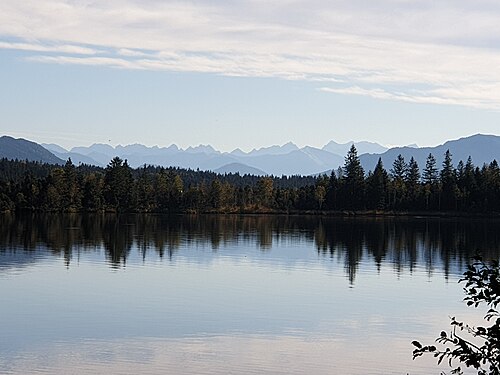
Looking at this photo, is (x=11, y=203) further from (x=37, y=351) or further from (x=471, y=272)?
(x=471, y=272)

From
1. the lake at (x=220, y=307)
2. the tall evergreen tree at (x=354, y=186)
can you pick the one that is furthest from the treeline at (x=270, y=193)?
the lake at (x=220, y=307)

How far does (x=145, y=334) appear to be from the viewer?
97.8ft

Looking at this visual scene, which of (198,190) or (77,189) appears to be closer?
(77,189)

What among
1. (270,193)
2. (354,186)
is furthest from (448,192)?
(270,193)

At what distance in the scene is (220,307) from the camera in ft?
122

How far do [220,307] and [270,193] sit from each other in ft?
455

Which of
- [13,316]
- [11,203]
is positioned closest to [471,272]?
[13,316]

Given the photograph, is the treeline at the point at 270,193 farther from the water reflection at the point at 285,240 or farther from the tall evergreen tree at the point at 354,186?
the water reflection at the point at 285,240

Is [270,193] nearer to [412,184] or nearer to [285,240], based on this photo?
[412,184]

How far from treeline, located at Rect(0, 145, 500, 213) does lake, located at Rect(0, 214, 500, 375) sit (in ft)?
268

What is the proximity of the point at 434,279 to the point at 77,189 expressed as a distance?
114831 millimetres

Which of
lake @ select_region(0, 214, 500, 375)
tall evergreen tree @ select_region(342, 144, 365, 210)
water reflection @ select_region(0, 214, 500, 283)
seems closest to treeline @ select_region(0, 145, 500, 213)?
tall evergreen tree @ select_region(342, 144, 365, 210)

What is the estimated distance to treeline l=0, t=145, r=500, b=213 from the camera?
152250 millimetres

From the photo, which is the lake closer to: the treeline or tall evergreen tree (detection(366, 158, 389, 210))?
the treeline
